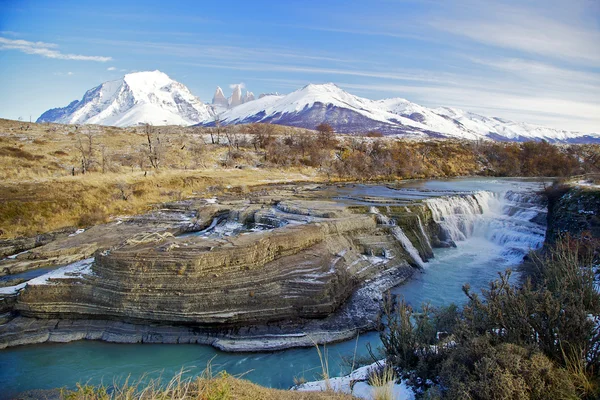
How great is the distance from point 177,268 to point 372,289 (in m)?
6.89

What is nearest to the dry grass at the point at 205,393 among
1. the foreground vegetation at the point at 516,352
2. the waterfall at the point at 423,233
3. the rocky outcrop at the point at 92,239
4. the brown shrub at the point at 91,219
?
the foreground vegetation at the point at 516,352

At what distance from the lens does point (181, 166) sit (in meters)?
39.0

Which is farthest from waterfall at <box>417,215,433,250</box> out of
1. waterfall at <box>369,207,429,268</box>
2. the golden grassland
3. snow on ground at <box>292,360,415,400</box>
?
the golden grassland

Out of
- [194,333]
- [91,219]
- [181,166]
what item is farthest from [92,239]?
[181,166]

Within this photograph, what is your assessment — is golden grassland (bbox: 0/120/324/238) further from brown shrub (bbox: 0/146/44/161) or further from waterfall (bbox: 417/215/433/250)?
waterfall (bbox: 417/215/433/250)

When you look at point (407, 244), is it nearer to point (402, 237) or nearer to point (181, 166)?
point (402, 237)

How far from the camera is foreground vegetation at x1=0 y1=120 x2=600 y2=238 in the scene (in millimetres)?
22281

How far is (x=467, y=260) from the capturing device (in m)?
17.6

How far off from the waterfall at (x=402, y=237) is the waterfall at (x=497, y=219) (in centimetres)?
454

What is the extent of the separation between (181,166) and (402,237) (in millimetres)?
28893

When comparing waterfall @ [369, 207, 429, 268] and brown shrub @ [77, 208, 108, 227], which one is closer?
waterfall @ [369, 207, 429, 268]

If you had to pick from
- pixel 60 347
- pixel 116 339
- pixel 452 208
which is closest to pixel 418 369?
pixel 116 339

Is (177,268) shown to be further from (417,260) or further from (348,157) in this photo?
(348,157)

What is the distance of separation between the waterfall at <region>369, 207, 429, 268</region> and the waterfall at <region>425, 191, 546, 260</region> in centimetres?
454
